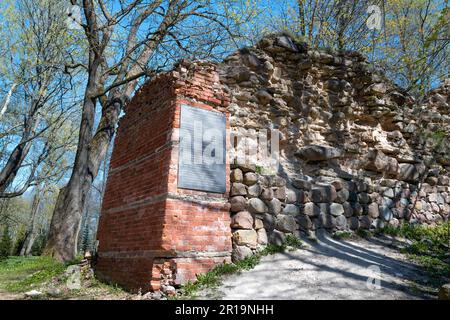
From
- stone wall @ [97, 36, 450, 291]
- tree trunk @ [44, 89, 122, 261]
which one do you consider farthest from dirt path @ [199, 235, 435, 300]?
tree trunk @ [44, 89, 122, 261]

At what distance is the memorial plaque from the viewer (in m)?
5.61

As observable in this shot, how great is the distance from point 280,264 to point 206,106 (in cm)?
290

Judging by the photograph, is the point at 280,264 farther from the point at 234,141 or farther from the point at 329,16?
the point at 329,16

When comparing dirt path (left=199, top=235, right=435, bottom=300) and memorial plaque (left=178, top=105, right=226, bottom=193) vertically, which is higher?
memorial plaque (left=178, top=105, right=226, bottom=193)

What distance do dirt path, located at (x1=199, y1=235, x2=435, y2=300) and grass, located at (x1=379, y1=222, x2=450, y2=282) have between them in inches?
9.8

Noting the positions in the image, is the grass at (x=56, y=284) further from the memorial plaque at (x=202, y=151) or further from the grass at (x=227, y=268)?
the memorial plaque at (x=202, y=151)

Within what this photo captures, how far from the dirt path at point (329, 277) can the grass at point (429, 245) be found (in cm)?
25

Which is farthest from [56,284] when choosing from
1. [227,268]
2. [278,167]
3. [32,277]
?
[278,167]

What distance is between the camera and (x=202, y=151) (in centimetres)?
587

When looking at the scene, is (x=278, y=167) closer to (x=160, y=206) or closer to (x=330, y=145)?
(x=330, y=145)

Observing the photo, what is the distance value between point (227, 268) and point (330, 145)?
13.0 ft

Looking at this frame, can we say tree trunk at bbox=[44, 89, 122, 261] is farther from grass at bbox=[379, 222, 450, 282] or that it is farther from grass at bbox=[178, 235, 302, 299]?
grass at bbox=[379, 222, 450, 282]

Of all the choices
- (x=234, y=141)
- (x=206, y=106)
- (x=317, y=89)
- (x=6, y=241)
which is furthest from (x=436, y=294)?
(x=6, y=241)

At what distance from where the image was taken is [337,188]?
7352mm
